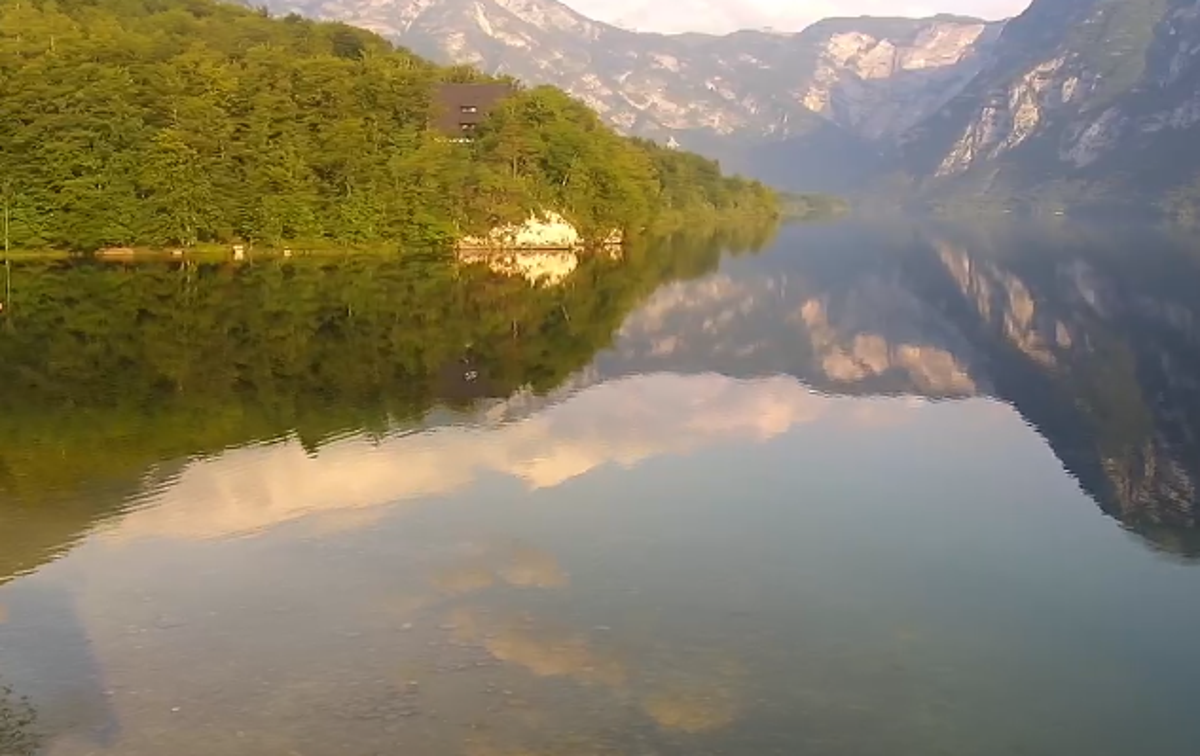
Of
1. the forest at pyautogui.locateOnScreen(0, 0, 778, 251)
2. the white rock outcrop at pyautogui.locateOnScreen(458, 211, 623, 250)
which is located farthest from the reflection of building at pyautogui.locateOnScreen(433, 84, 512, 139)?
the white rock outcrop at pyautogui.locateOnScreen(458, 211, 623, 250)

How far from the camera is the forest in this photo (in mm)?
89062

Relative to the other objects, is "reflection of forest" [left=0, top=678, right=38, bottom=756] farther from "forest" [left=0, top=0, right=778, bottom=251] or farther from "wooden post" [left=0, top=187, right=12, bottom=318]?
"forest" [left=0, top=0, right=778, bottom=251]

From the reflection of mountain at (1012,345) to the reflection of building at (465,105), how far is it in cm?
3876

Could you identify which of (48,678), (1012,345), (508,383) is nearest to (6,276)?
(508,383)

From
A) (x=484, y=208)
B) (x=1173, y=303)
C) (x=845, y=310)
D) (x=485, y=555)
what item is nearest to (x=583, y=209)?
(x=484, y=208)

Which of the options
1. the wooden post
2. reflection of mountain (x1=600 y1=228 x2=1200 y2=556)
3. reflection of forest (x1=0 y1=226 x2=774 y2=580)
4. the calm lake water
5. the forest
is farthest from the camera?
the forest

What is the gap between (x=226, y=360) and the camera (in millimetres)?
40906

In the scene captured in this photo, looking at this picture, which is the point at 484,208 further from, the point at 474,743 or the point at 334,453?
the point at 474,743

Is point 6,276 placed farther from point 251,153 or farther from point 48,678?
point 48,678

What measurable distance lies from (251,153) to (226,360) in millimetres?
59789

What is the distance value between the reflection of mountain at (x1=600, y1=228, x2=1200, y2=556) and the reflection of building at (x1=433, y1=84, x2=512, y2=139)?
38.8 metres

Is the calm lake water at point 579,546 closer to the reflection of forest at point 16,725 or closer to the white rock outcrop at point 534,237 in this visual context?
the reflection of forest at point 16,725

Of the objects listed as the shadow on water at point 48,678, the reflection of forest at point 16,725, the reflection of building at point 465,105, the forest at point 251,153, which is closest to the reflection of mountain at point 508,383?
the shadow on water at point 48,678

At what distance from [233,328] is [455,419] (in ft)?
66.0
